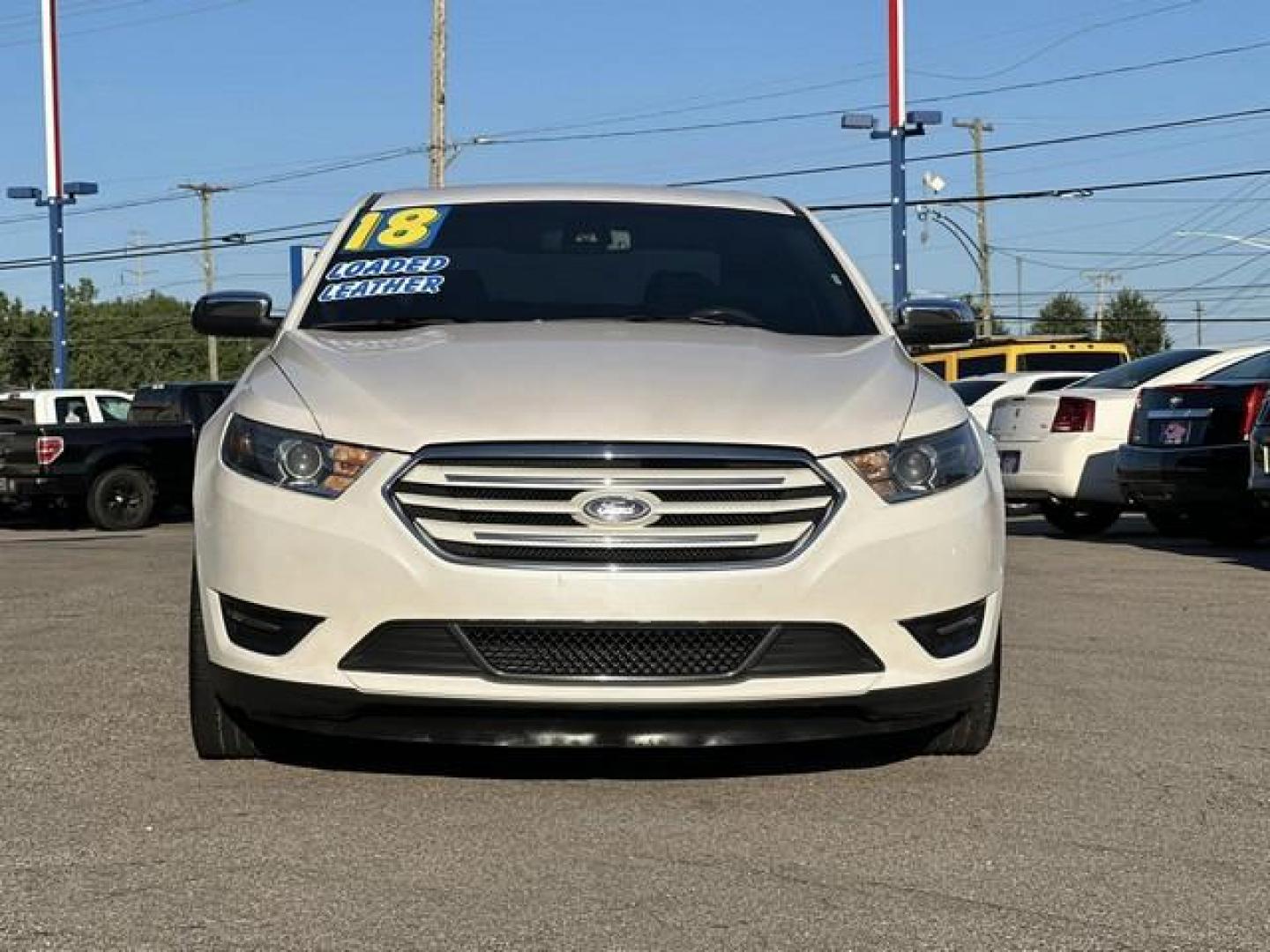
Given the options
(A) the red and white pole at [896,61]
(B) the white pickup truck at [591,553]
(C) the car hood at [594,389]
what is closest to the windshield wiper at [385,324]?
(C) the car hood at [594,389]

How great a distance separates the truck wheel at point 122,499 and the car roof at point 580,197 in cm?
1347

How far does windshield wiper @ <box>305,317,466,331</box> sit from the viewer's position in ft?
18.3

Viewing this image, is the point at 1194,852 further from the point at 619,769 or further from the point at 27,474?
the point at 27,474

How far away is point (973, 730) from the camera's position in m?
5.11

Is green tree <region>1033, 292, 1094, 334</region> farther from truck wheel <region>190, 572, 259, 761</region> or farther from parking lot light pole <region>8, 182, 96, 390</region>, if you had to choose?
truck wheel <region>190, 572, 259, 761</region>

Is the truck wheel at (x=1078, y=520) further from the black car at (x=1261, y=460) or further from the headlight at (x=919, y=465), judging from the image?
the headlight at (x=919, y=465)

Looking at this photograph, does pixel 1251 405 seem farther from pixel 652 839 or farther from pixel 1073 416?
pixel 652 839

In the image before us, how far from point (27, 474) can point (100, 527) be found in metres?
0.95

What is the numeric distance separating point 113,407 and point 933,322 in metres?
16.7

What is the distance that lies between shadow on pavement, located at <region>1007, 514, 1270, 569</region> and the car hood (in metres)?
7.47

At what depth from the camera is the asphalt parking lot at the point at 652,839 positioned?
145 inches

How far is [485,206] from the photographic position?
251 inches

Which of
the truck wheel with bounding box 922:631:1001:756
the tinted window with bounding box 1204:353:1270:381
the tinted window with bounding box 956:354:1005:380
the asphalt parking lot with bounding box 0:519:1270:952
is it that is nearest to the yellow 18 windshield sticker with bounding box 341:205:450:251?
the asphalt parking lot with bounding box 0:519:1270:952

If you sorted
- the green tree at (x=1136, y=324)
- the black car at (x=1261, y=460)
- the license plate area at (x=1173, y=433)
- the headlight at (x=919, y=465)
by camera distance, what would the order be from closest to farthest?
the headlight at (x=919, y=465), the black car at (x=1261, y=460), the license plate area at (x=1173, y=433), the green tree at (x=1136, y=324)
